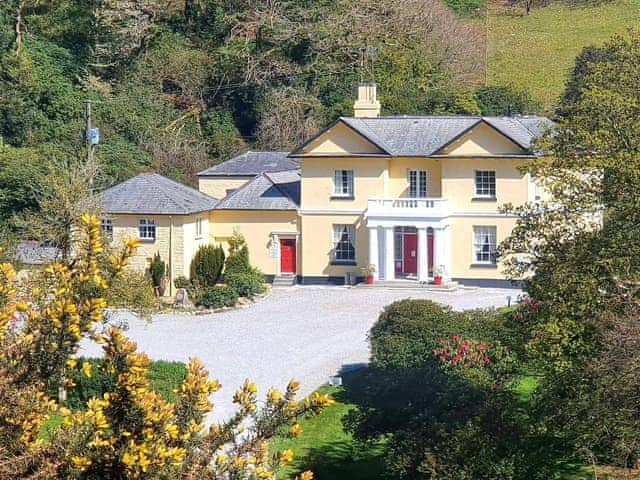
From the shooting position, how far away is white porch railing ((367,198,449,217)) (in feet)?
135

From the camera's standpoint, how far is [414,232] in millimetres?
42250

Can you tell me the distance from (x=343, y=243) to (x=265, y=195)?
3.22m

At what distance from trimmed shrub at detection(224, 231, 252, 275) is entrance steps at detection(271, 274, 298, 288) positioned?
44.7 inches

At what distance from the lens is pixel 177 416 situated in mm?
9016

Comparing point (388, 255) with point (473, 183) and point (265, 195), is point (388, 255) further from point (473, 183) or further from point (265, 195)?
point (265, 195)

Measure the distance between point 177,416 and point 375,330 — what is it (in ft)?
58.2

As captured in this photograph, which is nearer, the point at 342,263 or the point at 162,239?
the point at 162,239

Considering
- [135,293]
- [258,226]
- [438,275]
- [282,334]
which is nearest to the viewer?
[135,293]

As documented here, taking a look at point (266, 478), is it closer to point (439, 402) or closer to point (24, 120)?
point (439, 402)

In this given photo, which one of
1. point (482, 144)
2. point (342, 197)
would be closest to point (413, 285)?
point (342, 197)

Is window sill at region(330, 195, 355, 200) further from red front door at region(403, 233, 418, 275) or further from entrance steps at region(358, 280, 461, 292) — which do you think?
entrance steps at region(358, 280, 461, 292)

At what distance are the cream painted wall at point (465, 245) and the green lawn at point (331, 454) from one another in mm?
17614

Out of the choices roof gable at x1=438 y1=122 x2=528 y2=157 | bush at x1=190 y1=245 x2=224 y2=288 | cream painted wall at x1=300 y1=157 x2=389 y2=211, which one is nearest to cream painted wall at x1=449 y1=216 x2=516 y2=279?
roof gable at x1=438 y1=122 x2=528 y2=157

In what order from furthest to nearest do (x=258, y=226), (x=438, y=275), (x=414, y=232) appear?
1. (x=258, y=226)
2. (x=414, y=232)
3. (x=438, y=275)
